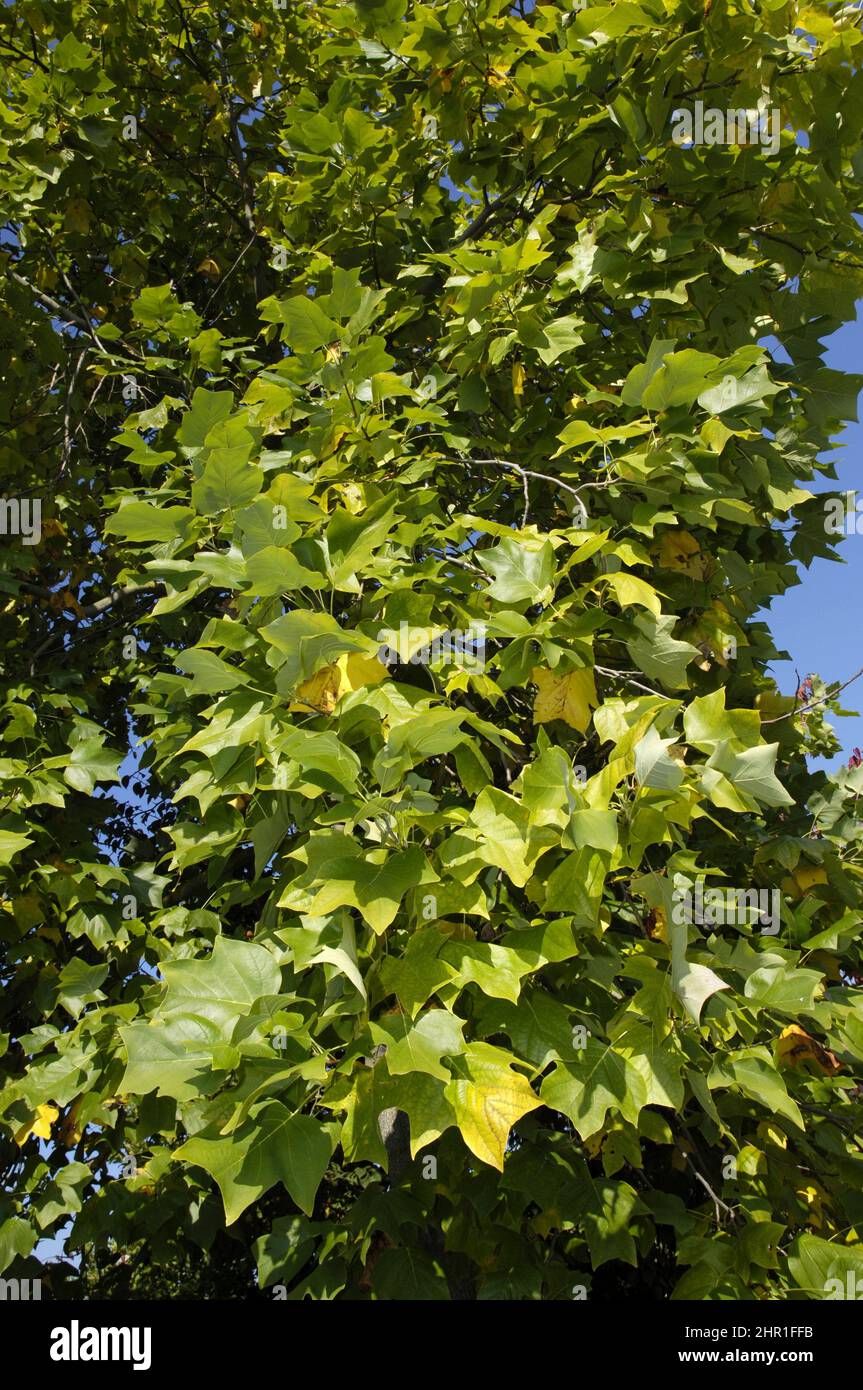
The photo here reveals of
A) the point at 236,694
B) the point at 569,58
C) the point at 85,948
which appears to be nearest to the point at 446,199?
the point at 569,58

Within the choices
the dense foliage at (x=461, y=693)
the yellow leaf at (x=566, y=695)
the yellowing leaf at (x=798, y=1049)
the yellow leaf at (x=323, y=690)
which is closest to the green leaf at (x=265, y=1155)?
the dense foliage at (x=461, y=693)

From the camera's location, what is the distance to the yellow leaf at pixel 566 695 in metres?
1.86

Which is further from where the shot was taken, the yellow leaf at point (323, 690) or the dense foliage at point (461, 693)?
the yellow leaf at point (323, 690)

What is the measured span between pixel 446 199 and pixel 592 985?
9.96 ft

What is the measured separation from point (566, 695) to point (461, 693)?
1.57 feet

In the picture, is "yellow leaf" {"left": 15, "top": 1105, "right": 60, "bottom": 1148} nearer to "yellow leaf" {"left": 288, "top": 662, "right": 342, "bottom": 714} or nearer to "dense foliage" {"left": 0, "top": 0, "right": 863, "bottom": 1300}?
"dense foliage" {"left": 0, "top": 0, "right": 863, "bottom": 1300}

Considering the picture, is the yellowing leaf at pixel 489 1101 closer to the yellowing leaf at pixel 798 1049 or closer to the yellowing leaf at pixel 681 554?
the yellowing leaf at pixel 798 1049

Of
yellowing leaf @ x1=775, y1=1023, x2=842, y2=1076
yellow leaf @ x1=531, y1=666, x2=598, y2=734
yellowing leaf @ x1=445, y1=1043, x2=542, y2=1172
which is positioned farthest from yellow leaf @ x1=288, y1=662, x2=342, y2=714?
yellowing leaf @ x1=775, y1=1023, x2=842, y2=1076

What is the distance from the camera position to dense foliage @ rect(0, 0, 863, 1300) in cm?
142

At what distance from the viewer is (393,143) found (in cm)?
318

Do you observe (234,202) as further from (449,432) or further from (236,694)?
(236,694)

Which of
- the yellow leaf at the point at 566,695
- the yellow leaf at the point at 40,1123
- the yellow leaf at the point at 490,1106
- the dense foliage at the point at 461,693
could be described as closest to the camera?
the yellow leaf at the point at 490,1106

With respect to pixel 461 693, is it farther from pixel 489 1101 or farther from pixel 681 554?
pixel 489 1101

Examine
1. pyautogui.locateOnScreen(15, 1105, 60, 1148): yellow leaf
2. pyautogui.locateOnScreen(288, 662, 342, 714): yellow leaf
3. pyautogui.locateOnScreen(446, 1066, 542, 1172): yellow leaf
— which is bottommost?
pyautogui.locateOnScreen(15, 1105, 60, 1148): yellow leaf
